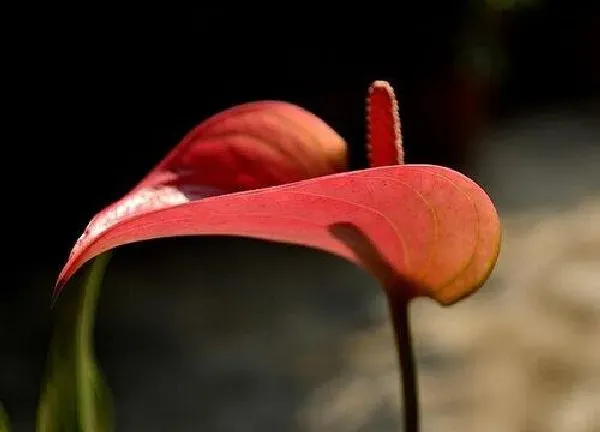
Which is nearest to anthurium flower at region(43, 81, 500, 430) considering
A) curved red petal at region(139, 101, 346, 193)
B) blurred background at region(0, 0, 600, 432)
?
curved red petal at region(139, 101, 346, 193)

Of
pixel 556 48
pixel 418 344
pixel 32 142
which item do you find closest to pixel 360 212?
pixel 418 344

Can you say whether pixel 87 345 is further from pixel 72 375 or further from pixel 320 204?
pixel 320 204

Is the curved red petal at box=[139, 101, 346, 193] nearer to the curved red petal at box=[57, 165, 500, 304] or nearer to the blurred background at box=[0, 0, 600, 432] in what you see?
the curved red petal at box=[57, 165, 500, 304]

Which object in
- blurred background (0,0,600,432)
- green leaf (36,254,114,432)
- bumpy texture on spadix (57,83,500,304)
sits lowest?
blurred background (0,0,600,432)

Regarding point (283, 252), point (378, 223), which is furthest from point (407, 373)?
point (283, 252)

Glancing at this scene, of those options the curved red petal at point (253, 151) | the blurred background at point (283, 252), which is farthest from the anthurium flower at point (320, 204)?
the blurred background at point (283, 252)
